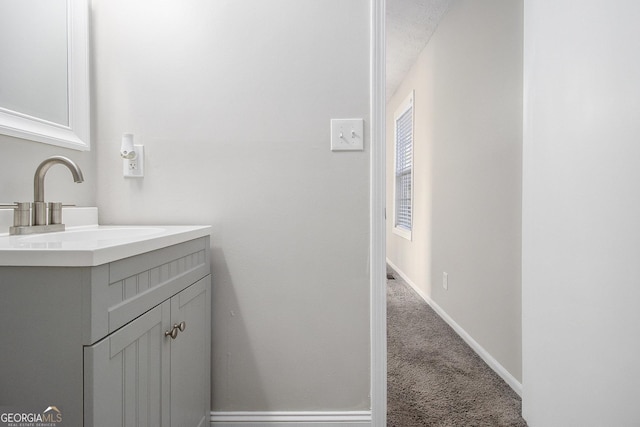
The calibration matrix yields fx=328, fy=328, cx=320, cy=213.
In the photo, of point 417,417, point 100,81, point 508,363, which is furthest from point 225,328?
point 508,363

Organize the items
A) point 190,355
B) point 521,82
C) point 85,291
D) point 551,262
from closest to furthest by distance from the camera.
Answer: point 85,291
point 190,355
point 551,262
point 521,82

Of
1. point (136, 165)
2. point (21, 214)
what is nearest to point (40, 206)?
point (21, 214)

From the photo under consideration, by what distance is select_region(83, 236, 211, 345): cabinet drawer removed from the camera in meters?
0.62

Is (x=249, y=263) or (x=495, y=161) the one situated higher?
(x=495, y=161)

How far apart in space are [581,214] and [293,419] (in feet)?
4.16

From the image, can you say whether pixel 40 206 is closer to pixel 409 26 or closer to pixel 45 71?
pixel 45 71

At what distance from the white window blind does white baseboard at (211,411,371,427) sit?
2766 mm

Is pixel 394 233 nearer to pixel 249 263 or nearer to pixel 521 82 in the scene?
pixel 521 82

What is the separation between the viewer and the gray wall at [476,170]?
5.44 feet

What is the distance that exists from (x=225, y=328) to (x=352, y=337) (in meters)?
0.50

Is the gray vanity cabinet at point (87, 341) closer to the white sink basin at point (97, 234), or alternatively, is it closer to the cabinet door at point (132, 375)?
the cabinet door at point (132, 375)

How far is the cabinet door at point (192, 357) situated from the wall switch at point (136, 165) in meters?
0.50

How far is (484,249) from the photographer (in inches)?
77.9

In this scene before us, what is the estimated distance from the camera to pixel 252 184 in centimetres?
129
